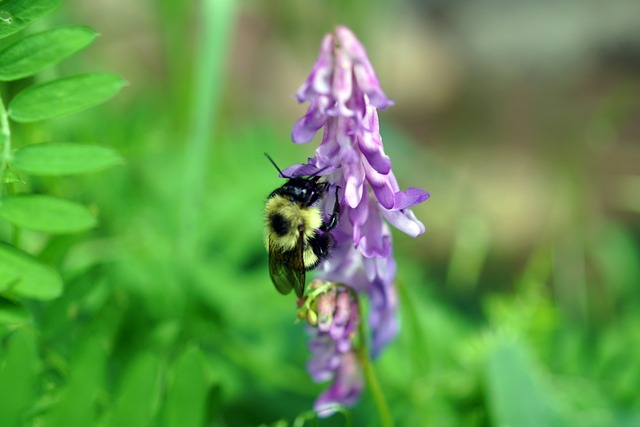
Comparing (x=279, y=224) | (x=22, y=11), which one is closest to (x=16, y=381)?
(x=279, y=224)

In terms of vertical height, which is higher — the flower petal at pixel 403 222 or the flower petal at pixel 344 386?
the flower petal at pixel 403 222

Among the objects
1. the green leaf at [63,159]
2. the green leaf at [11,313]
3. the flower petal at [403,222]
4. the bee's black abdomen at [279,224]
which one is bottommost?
the green leaf at [11,313]

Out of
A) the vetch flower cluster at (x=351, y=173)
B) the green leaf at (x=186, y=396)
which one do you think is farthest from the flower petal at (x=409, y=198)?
the green leaf at (x=186, y=396)

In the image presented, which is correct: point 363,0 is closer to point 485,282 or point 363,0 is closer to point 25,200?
point 485,282

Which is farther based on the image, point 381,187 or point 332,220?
point 332,220

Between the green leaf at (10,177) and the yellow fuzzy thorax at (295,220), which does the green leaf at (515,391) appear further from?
the green leaf at (10,177)

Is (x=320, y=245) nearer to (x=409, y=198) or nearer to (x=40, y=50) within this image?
(x=409, y=198)
